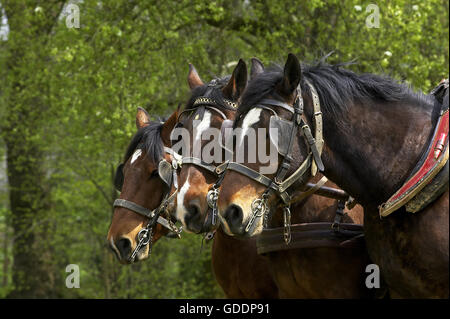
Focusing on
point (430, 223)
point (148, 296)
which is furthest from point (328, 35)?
point (430, 223)


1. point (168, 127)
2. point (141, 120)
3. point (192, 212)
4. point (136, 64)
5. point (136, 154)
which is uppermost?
point (136, 64)

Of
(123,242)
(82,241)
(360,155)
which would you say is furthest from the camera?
(82,241)

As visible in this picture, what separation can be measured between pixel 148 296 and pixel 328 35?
215 inches

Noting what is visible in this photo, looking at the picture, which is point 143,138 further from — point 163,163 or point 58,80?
point 58,80

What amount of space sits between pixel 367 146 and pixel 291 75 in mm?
547

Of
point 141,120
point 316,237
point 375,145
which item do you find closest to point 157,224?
point 141,120

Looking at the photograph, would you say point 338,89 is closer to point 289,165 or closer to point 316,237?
point 289,165

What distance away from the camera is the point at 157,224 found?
4.82 meters

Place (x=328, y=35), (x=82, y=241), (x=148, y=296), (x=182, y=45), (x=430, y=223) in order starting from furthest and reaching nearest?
(x=82, y=241) < (x=148, y=296) < (x=182, y=45) < (x=328, y=35) < (x=430, y=223)

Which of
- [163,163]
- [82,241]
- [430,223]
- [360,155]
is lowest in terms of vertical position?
[430,223]

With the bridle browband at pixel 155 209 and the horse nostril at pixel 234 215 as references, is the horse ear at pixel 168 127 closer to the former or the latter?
the bridle browband at pixel 155 209

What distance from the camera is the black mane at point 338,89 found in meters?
3.42

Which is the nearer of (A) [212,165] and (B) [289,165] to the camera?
(B) [289,165]

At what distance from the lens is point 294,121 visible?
10.9 feet
